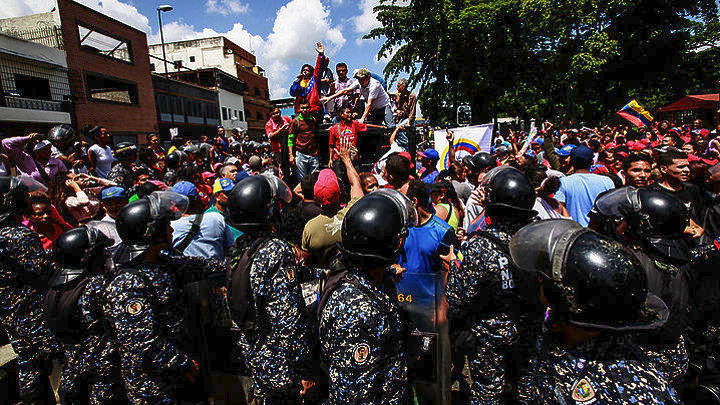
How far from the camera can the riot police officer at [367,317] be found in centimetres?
163

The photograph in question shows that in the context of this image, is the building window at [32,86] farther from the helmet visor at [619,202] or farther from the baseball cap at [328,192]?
the helmet visor at [619,202]

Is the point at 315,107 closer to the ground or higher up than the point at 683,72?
closer to the ground

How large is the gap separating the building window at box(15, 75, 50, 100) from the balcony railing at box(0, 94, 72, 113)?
0.45 m

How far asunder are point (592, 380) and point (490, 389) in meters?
1.29

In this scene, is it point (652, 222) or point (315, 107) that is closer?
A: point (652, 222)

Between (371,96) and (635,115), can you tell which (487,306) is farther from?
(635,115)

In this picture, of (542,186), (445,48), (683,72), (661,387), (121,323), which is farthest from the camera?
(683,72)

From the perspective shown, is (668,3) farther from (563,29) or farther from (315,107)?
(315,107)

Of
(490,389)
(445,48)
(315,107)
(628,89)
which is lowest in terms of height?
(490,389)

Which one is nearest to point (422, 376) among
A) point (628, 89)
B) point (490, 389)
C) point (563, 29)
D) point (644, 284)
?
point (490, 389)

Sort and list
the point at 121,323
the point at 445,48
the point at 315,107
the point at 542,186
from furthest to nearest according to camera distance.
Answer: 1. the point at 445,48
2. the point at 315,107
3. the point at 542,186
4. the point at 121,323

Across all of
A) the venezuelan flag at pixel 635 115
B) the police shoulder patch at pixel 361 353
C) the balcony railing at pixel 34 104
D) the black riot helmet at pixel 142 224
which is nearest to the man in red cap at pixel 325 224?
the black riot helmet at pixel 142 224

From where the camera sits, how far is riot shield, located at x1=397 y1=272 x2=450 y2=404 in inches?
91.8

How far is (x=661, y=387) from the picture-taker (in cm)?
116
